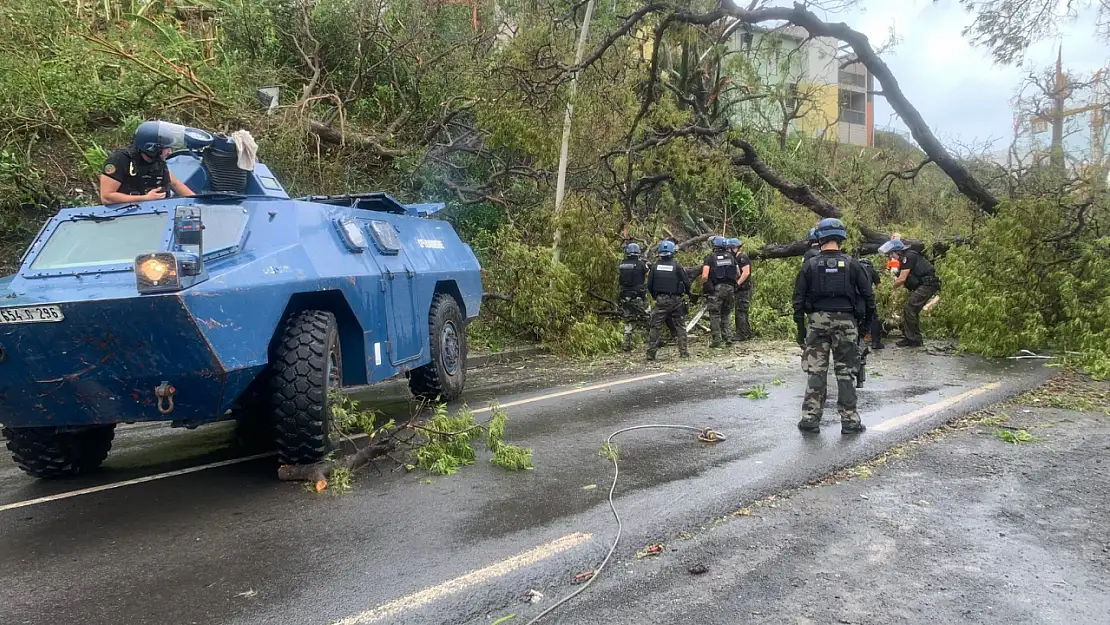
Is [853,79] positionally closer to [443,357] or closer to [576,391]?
[576,391]

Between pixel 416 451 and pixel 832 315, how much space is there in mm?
3600

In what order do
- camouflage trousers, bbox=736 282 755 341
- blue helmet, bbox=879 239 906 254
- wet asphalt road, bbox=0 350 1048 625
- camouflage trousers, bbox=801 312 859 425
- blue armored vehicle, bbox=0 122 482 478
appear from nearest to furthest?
wet asphalt road, bbox=0 350 1048 625 < blue armored vehicle, bbox=0 122 482 478 < camouflage trousers, bbox=801 312 859 425 < blue helmet, bbox=879 239 906 254 < camouflage trousers, bbox=736 282 755 341

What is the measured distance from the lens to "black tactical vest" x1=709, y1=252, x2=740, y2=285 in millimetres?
13211

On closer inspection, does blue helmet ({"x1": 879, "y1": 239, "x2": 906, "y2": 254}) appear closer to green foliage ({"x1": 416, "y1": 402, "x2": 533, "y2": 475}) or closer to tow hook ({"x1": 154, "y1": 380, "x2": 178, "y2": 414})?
green foliage ({"x1": 416, "y1": 402, "x2": 533, "y2": 475})

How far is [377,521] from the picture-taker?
15.1 ft

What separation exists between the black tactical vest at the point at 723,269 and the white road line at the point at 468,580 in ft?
31.2

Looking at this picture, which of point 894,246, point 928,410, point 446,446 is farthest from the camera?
point 894,246

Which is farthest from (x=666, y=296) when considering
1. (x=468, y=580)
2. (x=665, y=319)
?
(x=468, y=580)

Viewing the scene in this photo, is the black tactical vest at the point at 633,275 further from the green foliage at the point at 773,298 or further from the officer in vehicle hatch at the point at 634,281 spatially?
the green foliage at the point at 773,298

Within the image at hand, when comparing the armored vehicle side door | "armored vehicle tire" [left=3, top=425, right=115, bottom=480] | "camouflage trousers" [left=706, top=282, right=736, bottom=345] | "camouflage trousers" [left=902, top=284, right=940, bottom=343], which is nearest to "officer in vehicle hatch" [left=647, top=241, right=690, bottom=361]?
"camouflage trousers" [left=706, top=282, right=736, bottom=345]

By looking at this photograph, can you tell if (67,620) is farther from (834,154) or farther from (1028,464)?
(834,154)

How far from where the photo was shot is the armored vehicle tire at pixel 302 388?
521 centimetres

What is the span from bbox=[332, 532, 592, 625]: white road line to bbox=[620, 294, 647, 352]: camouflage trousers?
8.56m

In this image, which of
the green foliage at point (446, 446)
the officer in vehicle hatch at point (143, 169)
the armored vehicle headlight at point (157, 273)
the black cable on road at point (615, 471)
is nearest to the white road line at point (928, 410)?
the black cable on road at point (615, 471)
